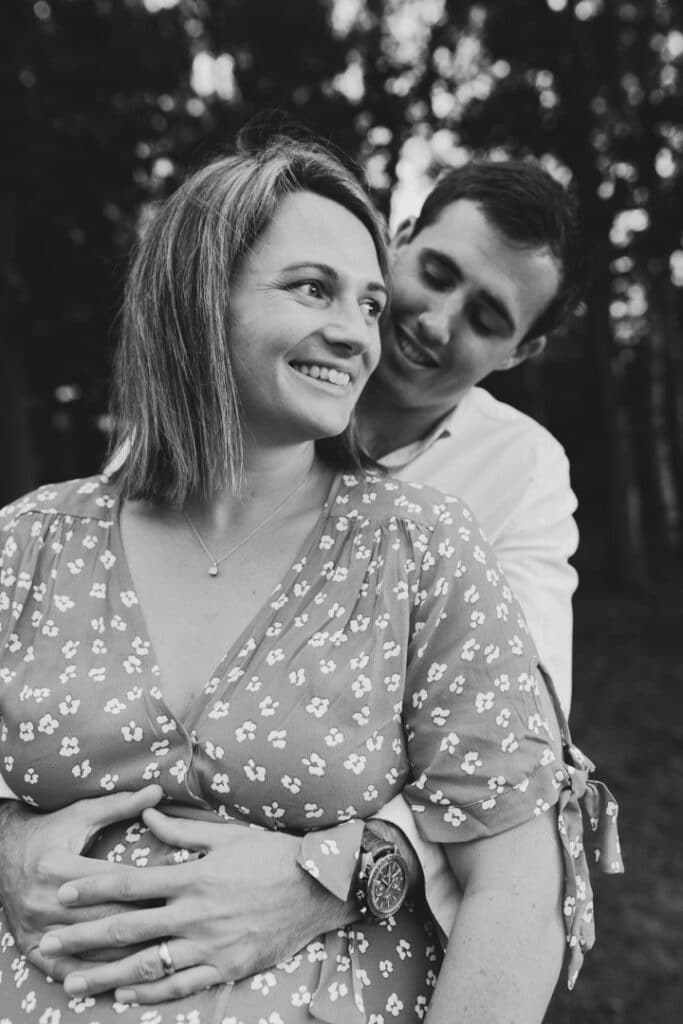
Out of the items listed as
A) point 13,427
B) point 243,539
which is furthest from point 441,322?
point 13,427

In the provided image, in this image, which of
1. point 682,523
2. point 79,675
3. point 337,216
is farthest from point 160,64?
point 682,523

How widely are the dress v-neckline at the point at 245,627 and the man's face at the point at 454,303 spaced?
32.0 inches

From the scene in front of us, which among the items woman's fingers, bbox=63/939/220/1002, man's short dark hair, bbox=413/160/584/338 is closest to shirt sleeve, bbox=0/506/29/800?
woman's fingers, bbox=63/939/220/1002

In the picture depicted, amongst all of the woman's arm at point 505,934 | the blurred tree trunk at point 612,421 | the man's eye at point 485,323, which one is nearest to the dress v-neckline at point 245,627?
the woman's arm at point 505,934

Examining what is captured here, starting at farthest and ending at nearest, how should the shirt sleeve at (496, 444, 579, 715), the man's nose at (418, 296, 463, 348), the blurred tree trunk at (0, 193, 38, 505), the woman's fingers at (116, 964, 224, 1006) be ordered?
the blurred tree trunk at (0, 193, 38, 505) < the man's nose at (418, 296, 463, 348) < the shirt sleeve at (496, 444, 579, 715) < the woman's fingers at (116, 964, 224, 1006)

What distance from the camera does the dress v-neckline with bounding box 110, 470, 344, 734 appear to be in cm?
174

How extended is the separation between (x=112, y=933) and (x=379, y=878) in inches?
19.6

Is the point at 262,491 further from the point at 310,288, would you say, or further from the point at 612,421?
the point at 612,421

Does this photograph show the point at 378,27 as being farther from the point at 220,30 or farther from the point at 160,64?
the point at 160,64

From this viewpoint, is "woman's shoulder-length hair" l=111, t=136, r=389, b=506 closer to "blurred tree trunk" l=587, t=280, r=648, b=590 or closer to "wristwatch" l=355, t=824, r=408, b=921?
"wristwatch" l=355, t=824, r=408, b=921

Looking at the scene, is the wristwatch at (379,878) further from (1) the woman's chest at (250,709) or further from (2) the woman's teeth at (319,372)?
(2) the woman's teeth at (319,372)

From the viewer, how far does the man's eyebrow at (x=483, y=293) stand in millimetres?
2736

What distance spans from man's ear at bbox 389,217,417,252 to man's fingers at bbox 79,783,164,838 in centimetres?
206

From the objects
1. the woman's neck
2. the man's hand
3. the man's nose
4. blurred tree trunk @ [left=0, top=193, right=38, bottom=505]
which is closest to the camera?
the man's hand
